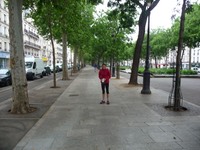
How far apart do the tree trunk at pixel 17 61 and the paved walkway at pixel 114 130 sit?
Answer: 1048 mm

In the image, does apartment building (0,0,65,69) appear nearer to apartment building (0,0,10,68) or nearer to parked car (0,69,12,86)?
apartment building (0,0,10,68)

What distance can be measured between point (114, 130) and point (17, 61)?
14.3ft

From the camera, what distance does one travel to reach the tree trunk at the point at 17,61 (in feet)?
28.9

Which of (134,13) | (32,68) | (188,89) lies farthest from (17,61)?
(32,68)

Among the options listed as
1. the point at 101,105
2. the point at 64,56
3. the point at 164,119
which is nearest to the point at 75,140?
the point at 164,119

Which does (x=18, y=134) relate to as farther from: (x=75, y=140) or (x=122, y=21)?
(x=122, y=21)

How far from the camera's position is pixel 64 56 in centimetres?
2678

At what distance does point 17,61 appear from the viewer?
893 cm

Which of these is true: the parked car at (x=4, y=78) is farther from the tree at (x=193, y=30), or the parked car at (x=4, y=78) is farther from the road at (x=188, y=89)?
the tree at (x=193, y=30)

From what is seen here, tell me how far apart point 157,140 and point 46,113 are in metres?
4.37

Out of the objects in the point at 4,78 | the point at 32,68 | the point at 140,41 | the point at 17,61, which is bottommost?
the point at 4,78

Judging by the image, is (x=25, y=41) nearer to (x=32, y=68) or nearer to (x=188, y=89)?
(x=32, y=68)

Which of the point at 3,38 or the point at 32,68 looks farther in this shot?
the point at 3,38

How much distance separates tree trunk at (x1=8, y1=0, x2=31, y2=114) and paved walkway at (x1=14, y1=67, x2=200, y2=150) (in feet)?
3.44
